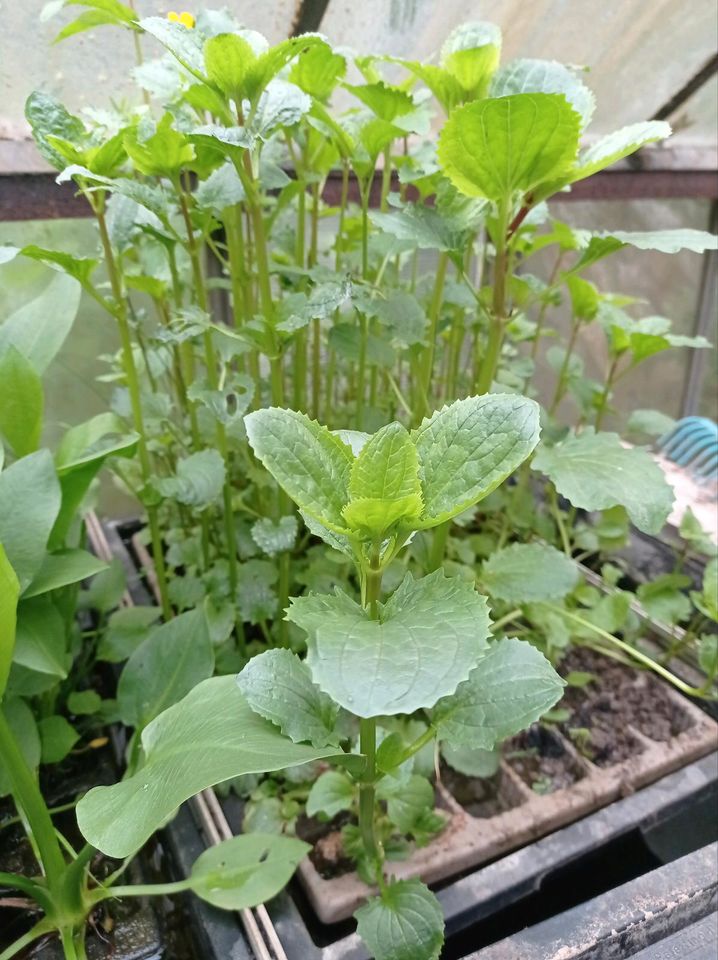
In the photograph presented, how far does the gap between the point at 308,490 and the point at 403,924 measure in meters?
0.29

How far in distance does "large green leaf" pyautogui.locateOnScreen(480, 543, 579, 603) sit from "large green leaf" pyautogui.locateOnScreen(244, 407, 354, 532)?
0.28 meters

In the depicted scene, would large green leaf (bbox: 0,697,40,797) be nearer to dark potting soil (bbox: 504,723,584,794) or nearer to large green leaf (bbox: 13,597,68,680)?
large green leaf (bbox: 13,597,68,680)

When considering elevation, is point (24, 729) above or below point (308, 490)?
below

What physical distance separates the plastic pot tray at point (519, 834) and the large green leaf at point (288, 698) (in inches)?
7.8

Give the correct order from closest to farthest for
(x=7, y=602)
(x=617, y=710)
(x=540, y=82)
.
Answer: (x=7, y=602)
(x=540, y=82)
(x=617, y=710)

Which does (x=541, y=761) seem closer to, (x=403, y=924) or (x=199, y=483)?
(x=403, y=924)

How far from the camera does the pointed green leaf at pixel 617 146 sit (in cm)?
44

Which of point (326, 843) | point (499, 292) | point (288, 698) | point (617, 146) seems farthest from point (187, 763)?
point (617, 146)

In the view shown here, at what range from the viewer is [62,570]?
554 mm

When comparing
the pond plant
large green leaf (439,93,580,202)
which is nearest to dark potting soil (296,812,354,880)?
the pond plant

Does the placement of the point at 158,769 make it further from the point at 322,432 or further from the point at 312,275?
the point at 312,275

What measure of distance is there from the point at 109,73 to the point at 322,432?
71 centimetres

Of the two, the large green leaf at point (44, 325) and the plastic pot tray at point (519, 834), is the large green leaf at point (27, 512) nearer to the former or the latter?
the large green leaf at point (44, 325)

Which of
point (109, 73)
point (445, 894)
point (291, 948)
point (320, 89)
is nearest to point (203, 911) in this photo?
point (291, 948)
